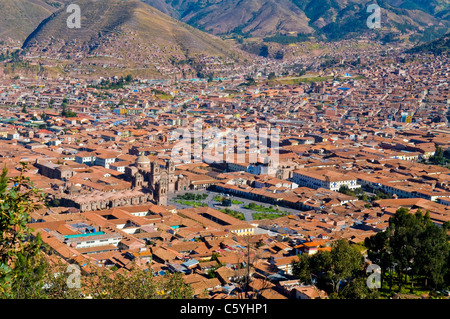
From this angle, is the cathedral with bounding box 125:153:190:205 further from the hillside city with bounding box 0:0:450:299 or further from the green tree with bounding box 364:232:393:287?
the green tree with bounding box 364:232:393:287

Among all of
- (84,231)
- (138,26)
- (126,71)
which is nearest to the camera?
(84,231)

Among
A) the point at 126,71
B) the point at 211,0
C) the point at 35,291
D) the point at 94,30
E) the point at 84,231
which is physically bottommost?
the point at 84,231

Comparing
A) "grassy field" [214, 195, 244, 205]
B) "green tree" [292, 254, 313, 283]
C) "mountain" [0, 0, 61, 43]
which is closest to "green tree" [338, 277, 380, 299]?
"green tree" [292, 254, 313, 283]

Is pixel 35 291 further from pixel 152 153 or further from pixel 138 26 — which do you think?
pixel 138 26

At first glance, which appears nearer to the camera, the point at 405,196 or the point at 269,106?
the point at 405,196

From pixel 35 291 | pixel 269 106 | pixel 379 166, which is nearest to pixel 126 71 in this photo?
pixel 269 106

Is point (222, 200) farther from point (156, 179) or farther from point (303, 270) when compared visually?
point (303, 270)

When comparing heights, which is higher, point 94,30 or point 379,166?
point 94,30

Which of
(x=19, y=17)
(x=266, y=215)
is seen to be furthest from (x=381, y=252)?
(x=19, y=17)
